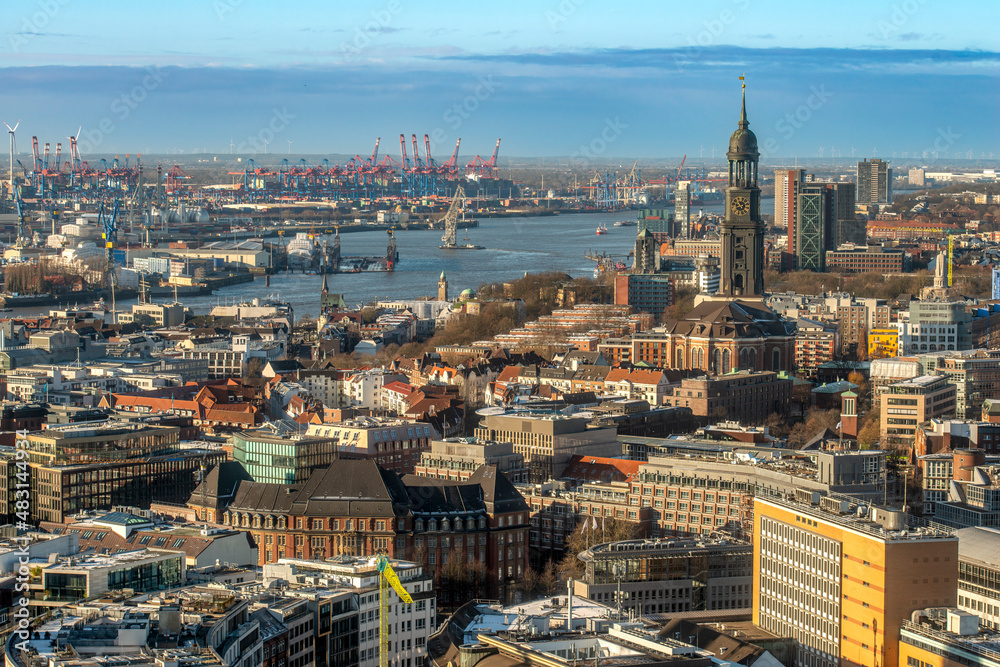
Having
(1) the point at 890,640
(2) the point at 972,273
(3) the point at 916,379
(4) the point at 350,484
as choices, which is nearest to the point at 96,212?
(2) the point at 972,273

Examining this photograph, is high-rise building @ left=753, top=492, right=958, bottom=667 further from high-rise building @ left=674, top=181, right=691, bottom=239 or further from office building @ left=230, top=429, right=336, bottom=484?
high-rise building @ left=674, top=181, right=691, bottom=239

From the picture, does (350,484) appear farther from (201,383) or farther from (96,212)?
(96,212)

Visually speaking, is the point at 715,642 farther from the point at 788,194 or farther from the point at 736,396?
the point at 788,194

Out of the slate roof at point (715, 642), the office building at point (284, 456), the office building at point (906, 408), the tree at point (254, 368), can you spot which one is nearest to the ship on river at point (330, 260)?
the tree at point (254, 368)

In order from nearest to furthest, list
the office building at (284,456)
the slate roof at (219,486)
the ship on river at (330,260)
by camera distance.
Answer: the slate roof at (219,486) < the office building at (284,456) < the ship on river at (330,260)

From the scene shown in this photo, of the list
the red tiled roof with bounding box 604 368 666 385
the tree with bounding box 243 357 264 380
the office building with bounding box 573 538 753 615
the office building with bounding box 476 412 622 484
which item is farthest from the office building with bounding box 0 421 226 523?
the tree with bounding box 243 357 264 380

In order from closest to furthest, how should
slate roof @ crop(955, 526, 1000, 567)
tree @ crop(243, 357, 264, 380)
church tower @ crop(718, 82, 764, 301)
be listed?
slate roof @ crop(955, 526, 1000, 567)
tree @ crop(243, 357, 264, 380)
church tower @ crop(718, 82, 764, 301)

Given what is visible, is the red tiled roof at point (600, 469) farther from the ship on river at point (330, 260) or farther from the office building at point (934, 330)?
the ship on river at point (330, 260)
